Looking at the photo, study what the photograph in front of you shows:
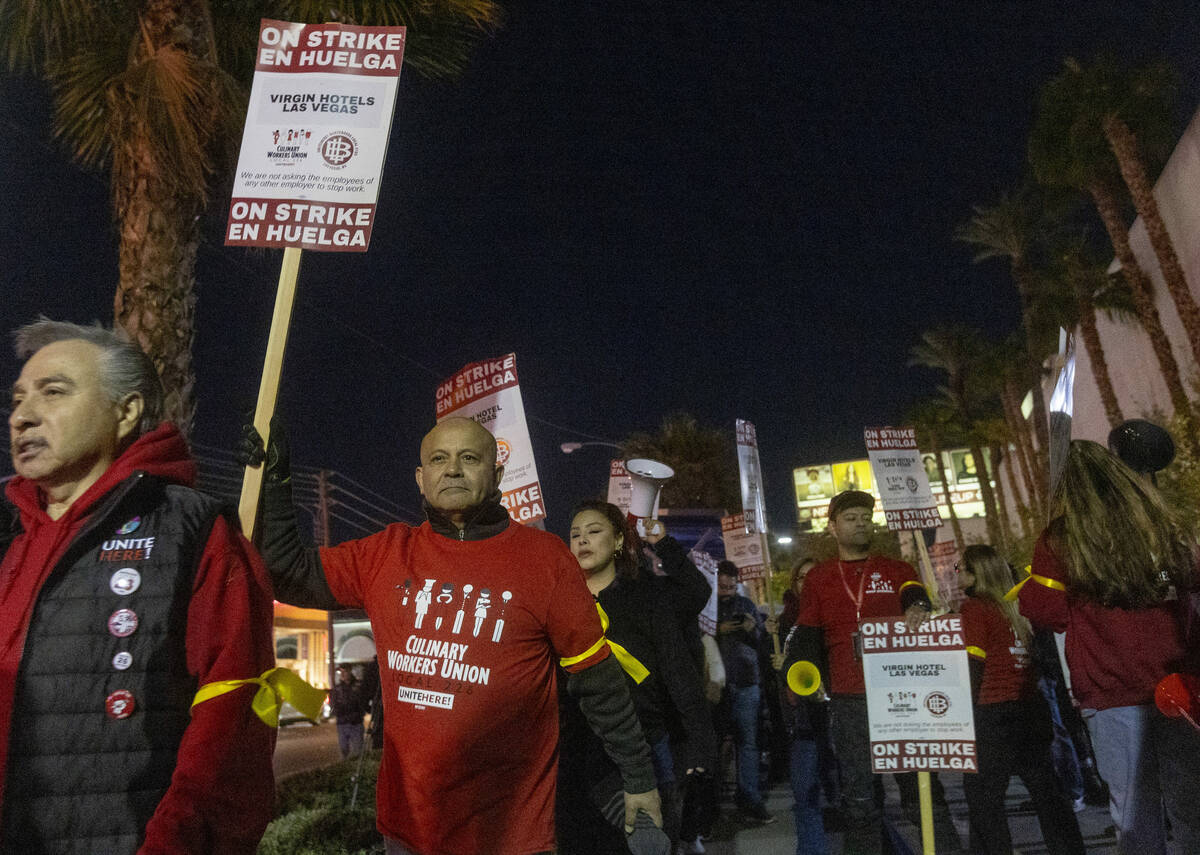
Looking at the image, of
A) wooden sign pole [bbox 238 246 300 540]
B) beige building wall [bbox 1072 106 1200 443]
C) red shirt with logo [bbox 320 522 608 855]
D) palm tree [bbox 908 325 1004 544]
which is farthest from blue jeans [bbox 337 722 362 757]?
palm tree [bbox 908 325 1004 544]

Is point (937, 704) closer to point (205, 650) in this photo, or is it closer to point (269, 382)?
point (269, 382)

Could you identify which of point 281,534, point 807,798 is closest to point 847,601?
point 807,798

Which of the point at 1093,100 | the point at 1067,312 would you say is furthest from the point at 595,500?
the point at 1067,312

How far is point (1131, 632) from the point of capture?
3.80 meters

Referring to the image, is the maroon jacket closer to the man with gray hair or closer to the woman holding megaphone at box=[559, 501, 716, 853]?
the woman holding megaphone at box=[559, 501, 716, 853]

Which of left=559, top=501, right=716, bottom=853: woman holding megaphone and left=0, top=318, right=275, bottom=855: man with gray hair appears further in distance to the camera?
left=559, top=501, right=716, bottom=853: woman holding megaphone

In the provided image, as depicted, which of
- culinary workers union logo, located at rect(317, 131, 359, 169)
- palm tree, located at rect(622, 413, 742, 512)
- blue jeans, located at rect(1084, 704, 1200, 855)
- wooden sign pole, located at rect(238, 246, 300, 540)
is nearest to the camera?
wooden sign pole, located at rect(238, 246, 300, 540)

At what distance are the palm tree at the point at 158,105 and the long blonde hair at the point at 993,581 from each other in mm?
5228

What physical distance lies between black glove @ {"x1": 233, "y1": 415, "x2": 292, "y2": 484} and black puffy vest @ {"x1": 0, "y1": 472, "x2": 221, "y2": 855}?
78cm

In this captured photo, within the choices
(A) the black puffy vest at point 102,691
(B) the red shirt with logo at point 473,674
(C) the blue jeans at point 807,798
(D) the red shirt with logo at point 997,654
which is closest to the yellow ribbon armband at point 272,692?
(A) the black puffy vest at point 102,691

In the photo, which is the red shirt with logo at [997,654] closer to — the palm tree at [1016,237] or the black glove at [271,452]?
the black glove at [271,452]

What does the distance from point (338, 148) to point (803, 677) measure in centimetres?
371

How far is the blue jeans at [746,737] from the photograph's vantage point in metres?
8.99

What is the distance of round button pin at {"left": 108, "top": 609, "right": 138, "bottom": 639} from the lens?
84.8 inches
